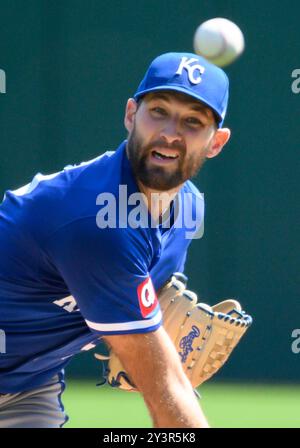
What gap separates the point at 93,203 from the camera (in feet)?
9.46

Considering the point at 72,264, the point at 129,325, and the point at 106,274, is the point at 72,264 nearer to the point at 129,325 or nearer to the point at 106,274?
the point at 106,274

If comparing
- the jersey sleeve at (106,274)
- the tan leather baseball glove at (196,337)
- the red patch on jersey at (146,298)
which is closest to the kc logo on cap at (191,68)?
the jersey sleeve at (106,274)

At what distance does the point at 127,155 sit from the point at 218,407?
3122mm

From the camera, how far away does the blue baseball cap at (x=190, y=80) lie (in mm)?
3020

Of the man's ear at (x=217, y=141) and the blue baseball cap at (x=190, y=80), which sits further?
the man's ear at (x=217, y=141)

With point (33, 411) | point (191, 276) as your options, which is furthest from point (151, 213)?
point (191, 276)

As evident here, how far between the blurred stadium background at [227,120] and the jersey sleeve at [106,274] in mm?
4138

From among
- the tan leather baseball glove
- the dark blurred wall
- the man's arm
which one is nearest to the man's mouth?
the man's arm

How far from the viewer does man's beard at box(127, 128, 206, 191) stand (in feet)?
9.93

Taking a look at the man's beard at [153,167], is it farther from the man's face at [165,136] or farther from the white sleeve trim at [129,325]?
the white sleeve trim at [129,325]

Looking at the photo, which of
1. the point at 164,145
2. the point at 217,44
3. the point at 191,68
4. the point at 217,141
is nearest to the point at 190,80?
the point at 191,68

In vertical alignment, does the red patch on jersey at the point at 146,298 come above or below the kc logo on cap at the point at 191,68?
below

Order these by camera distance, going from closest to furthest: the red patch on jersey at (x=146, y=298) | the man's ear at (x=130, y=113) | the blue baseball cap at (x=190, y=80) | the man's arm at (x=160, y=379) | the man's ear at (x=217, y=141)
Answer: the man's arm at (x=160, y=379) < the red patch on jersey at (x=146, y=298) < the blue baseball cap at (x=190, y=80) < the man's ear at (x=130, y=113) < the man's ear at (x=217, y=141)

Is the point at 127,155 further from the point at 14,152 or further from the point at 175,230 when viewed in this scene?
the point at 14,152
